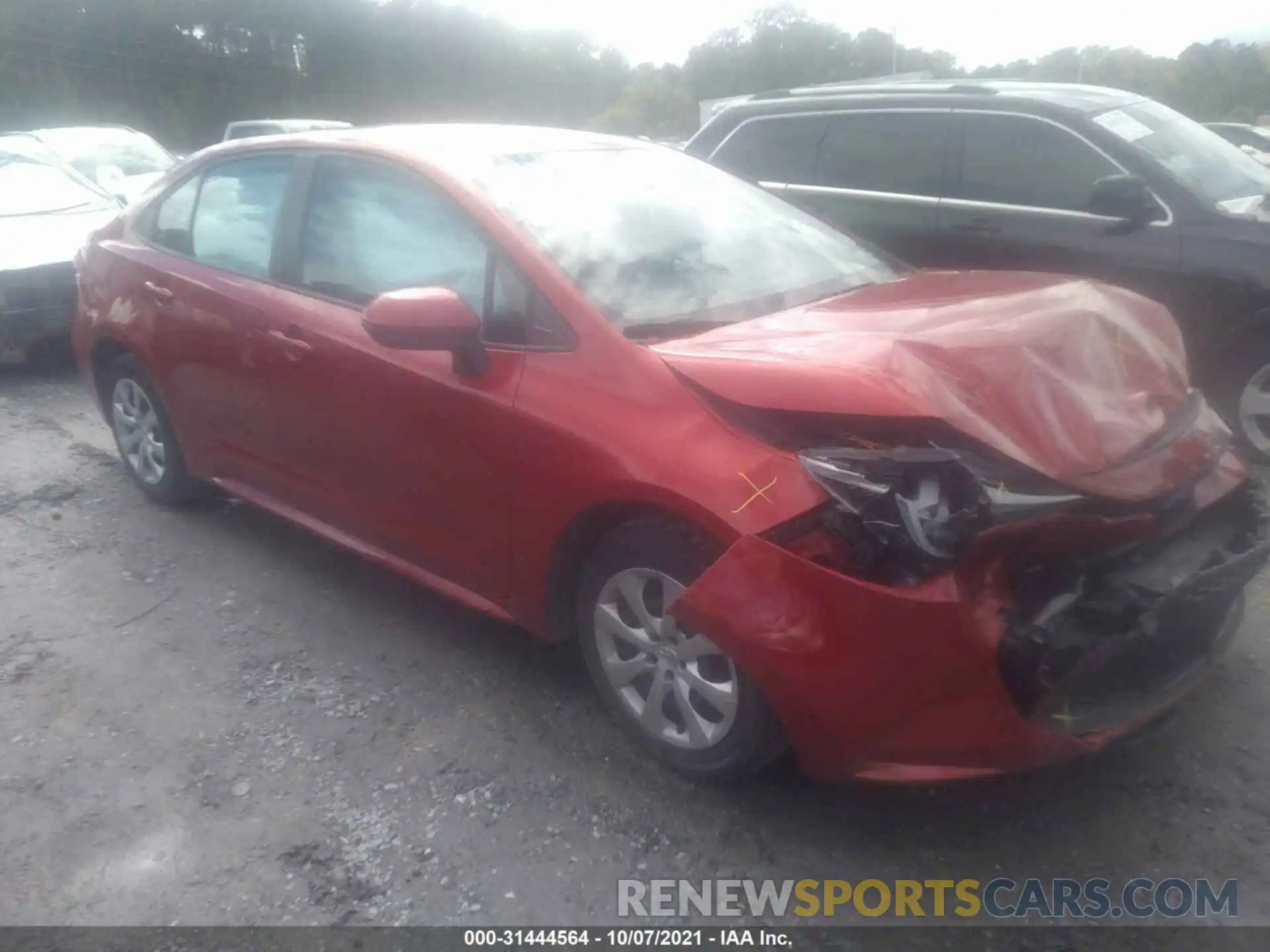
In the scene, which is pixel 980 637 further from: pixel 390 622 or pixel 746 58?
pixel 746 58

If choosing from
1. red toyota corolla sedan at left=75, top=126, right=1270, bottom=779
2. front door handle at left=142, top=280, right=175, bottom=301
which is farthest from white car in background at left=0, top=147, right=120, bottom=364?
red toyota corolla sedan at left=75, top=126, right=1270, bottom=779

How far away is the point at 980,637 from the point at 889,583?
0.73ft

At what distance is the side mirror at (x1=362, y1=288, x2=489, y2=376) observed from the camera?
10.1ft

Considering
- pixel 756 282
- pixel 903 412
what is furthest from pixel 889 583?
pixel 756 282

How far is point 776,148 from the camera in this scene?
6652mm

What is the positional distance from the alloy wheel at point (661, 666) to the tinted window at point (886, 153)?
12.4 feet

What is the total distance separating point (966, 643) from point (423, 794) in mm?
1520

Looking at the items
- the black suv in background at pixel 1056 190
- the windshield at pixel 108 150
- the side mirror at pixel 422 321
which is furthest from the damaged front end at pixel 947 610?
the windshield at pixel 108 150

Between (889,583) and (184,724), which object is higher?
(889,583)

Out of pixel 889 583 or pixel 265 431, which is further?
pixel 265 431

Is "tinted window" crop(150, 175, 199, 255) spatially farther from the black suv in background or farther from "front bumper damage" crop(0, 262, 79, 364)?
"front bumper damage" crop(0, 262, 79, 364)

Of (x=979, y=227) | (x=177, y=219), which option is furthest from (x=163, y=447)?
(x=979, y=227)

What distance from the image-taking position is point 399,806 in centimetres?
301

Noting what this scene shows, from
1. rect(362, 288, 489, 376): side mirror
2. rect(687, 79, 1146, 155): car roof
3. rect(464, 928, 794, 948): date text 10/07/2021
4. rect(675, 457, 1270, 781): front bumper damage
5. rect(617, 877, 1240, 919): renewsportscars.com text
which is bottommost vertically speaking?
rect(464, 928, 794, 948): date text 10/07/2021
